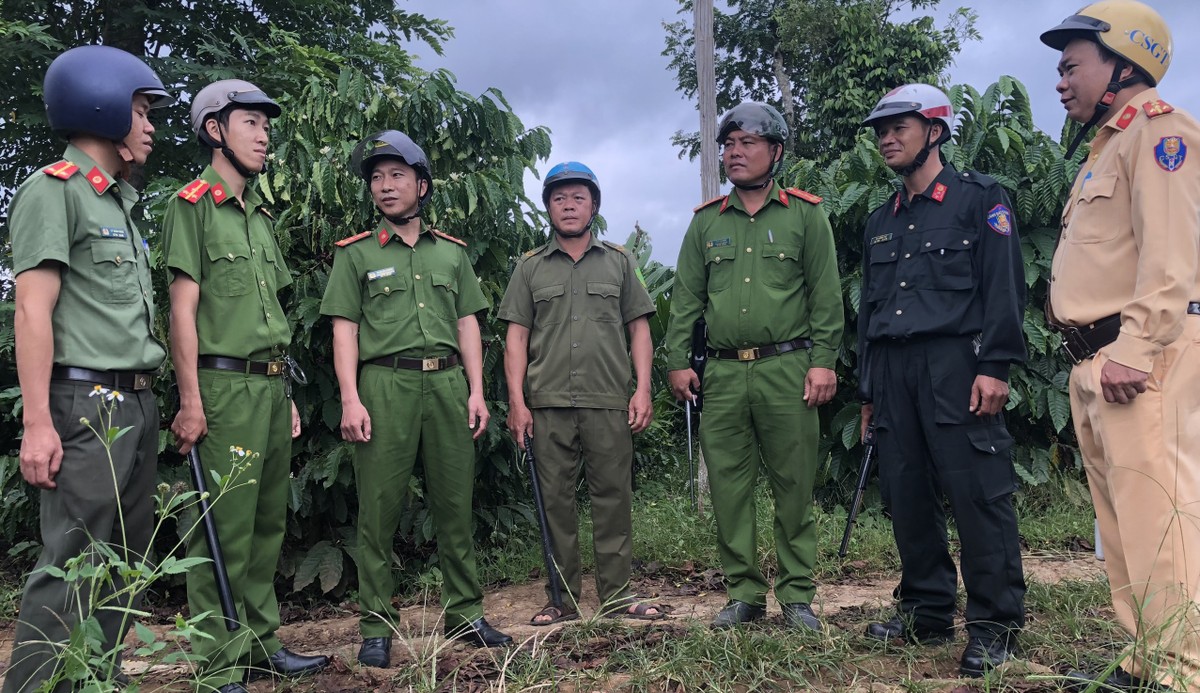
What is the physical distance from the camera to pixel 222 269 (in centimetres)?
355

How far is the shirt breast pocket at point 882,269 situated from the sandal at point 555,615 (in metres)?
2.02

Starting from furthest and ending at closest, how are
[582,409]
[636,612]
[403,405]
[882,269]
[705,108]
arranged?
[705,108]
[582,409]
[636,612]
[403,405]
[882,269]

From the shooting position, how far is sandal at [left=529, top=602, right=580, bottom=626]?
13.8ft

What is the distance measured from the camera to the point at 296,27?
15.0 metres

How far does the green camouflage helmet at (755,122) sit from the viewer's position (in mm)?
4070

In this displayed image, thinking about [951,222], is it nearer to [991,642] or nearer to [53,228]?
[991,642]

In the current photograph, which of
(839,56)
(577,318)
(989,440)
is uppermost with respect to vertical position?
(839,56)

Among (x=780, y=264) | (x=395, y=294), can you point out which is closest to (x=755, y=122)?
(x=780, y=264)

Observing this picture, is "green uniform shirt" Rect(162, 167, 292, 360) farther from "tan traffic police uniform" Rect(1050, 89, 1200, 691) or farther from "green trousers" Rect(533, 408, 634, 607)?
"tan traffic police uniform" Rect(1050, 89, 1200, 691)

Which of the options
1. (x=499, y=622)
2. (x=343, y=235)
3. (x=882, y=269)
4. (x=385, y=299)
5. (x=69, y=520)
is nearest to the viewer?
(x=69, y=520)

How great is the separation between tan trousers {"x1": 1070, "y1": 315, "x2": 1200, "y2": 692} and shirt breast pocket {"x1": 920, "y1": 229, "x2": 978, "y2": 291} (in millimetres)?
649

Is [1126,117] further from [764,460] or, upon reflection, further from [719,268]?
[764,460]

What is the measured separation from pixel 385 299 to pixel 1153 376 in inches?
116

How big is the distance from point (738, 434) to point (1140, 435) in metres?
1.66
